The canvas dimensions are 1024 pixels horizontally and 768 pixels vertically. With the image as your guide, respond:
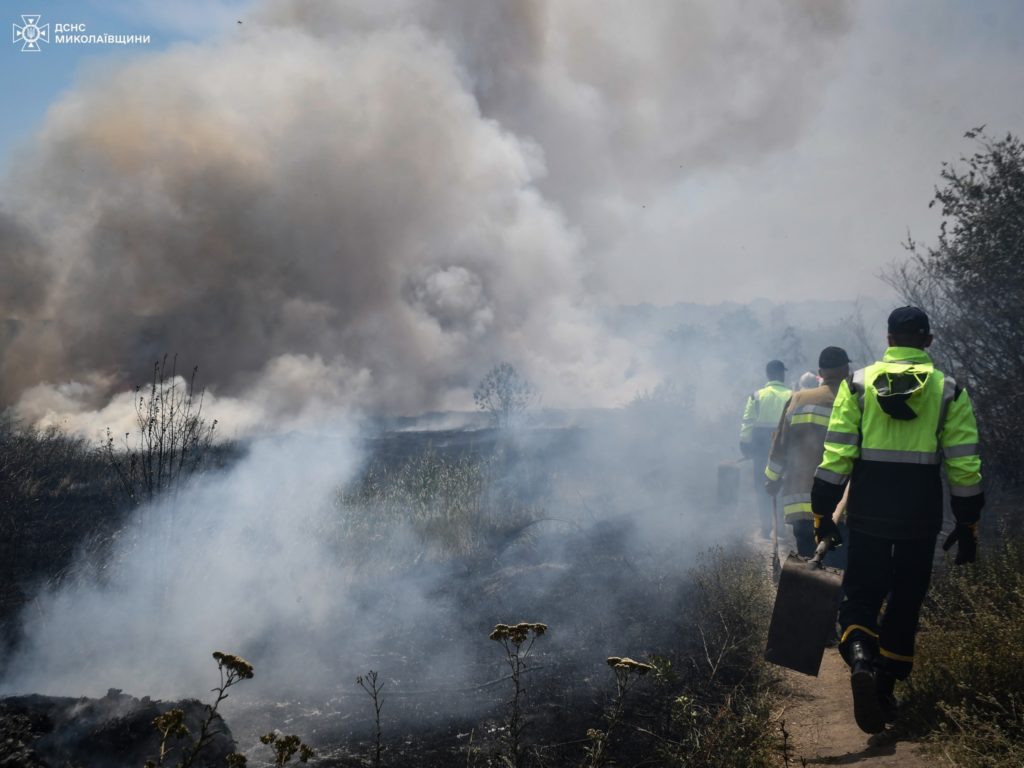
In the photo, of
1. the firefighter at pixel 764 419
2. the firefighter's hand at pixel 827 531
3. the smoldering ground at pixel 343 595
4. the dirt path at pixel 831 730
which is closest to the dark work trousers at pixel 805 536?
the dirt path at pixel 831 730

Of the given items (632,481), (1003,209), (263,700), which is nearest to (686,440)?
(632,481)

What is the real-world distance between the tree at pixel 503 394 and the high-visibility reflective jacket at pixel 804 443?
15.5 m

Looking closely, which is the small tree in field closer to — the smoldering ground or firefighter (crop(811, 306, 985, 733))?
the smoldering ground

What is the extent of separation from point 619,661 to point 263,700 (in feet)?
11.0

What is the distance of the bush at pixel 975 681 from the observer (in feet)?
8.58

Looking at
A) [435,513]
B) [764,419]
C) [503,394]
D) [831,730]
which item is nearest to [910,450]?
[831,730]

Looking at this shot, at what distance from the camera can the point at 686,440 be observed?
15664mm

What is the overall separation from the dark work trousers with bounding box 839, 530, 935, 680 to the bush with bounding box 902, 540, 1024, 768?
202 millimetres

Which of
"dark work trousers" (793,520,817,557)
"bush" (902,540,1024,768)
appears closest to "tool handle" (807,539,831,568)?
"bush" (902,540,1024,768)

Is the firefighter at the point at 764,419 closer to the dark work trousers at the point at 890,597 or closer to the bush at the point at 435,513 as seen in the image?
the bush at the point at 435,513

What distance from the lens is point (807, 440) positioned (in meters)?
5.16

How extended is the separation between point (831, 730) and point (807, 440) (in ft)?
7.49

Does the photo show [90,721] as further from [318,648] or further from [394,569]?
[394,569]

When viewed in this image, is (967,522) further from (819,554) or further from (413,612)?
(413,612)
